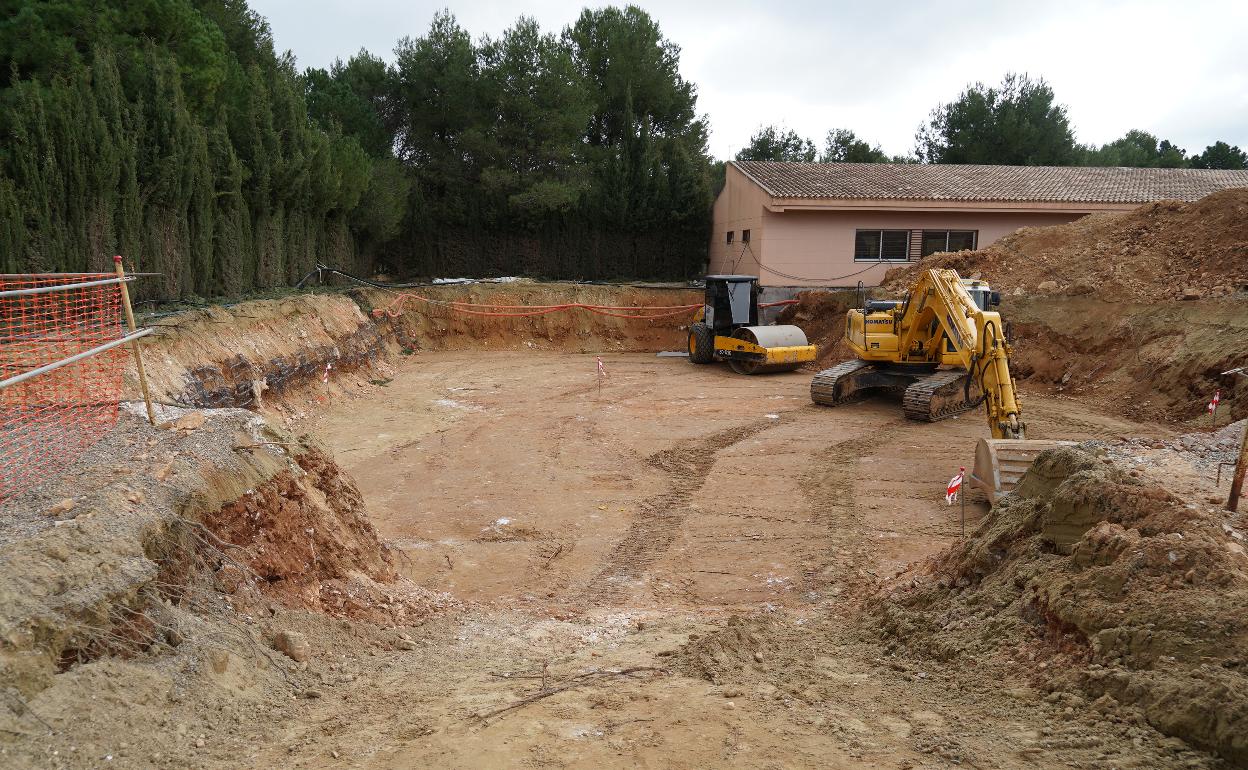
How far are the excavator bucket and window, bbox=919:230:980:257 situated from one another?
57.5 ft

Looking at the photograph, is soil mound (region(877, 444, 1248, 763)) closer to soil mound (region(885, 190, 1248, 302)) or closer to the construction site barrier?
the construction site barrier

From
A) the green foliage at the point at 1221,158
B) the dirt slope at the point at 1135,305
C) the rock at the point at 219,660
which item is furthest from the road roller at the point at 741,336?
the green foliage at the point at 1221,158

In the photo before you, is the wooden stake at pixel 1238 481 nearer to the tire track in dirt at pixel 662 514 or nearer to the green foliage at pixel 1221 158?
the tire track in dirt at pixel 662 514

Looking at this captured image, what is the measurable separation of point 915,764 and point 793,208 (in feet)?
72.8

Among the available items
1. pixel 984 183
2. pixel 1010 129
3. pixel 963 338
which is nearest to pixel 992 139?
pixel 1010 129

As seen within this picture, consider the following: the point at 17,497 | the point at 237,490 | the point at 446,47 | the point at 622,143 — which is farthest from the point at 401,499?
the point at 446,47

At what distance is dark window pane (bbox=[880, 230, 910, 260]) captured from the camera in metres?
25.0

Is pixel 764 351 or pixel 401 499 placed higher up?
pixel 764 351

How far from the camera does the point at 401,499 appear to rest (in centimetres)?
976

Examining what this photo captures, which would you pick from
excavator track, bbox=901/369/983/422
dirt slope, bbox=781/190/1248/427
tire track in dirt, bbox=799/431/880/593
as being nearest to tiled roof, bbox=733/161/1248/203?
dirt slope, bbox=781/190/1248/427

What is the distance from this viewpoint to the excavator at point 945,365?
8.96m

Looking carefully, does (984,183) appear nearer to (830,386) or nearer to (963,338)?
(830,386)

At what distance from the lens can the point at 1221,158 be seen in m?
49.2

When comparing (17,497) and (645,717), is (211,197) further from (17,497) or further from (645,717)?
(645,717)
